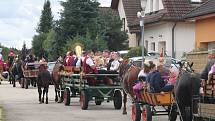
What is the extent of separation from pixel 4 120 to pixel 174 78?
5390 millimetres

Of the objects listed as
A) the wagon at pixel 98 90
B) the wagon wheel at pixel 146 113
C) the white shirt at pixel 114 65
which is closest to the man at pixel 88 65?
the wagon at pixel 98 90

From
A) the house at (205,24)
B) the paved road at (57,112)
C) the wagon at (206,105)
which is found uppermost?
the house at (205,24)

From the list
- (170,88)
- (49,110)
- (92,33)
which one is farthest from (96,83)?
(92,33)

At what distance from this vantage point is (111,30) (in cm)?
4528

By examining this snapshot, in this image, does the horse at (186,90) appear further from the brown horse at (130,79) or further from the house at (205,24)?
the house at (205,24)

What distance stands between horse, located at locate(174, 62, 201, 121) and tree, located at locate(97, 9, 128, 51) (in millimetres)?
32750

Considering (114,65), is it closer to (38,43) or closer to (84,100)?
(84,100)

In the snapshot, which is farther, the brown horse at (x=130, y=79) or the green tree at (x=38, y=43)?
the green tree at (x=38, y=43)

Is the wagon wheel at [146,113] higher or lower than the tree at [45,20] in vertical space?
lower

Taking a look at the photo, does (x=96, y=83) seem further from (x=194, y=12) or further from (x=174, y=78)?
(x=194, y=12)

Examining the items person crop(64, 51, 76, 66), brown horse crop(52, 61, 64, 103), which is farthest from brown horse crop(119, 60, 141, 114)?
brown horse crop(52, 61, 64, 103)

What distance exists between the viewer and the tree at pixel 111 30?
45.2 m

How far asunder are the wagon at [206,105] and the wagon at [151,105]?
240 centimetres

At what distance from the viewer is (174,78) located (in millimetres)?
13883
